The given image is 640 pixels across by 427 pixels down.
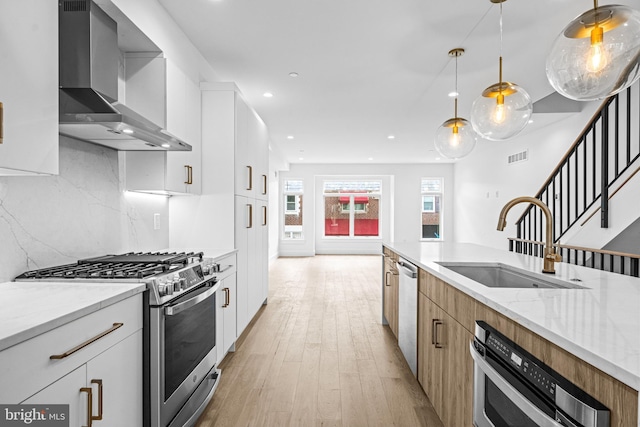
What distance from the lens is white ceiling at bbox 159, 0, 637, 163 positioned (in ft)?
8.47

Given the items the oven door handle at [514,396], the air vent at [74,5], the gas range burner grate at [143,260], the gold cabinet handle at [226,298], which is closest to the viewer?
the oven door handle at [514,396]

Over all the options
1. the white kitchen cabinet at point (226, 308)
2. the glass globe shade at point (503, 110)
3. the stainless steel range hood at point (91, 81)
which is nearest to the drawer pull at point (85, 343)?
the stainless steel range hood at point (91, 81)

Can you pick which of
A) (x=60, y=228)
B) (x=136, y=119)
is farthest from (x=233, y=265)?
(x=136, y=119)

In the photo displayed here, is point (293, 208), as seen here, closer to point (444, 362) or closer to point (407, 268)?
point (407, 268)

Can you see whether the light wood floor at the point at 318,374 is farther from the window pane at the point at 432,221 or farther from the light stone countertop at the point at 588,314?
the window pane at the point at 432,221

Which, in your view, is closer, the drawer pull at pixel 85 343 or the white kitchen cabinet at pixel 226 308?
the drawer pull at pixel 85 343

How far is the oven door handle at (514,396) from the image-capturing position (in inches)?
35.7

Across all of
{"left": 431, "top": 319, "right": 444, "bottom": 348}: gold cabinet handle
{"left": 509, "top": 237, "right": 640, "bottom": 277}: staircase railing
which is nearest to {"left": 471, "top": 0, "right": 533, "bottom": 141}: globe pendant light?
{"left": 509, "top": 237, "right": 640, "bottom": 277}: staircase railing

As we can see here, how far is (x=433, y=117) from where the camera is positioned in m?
5.48

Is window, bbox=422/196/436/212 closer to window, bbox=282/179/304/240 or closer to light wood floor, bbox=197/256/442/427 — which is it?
window, bbox=282/179/304/240

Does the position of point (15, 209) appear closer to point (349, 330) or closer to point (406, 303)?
point (406, 303)

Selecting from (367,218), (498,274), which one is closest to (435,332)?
(498,274)

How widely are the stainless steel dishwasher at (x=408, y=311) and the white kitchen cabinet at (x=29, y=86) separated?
2.14 m

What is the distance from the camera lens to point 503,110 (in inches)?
94.0
